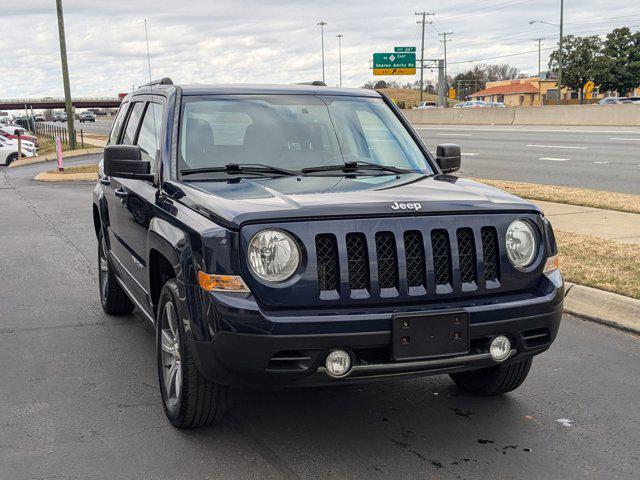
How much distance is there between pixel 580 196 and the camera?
41.5 ft

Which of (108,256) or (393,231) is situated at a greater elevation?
(393,231)

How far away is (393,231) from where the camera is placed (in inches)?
148

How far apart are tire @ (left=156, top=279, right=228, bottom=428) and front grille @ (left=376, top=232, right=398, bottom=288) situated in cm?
99

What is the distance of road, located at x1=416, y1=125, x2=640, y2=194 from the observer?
16.1 metres

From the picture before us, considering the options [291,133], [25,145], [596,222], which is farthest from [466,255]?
[25,145]

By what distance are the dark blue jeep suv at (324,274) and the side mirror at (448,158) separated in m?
0.56

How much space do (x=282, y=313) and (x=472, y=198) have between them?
1.21m

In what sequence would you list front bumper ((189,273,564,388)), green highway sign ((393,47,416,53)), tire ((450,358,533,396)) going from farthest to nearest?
1. green highway sign ((393,47,416,53))
2. tire ((450,358,533,396))
3. front bumper ((189,273,564,388))

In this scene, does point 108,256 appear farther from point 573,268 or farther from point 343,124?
point 573,268

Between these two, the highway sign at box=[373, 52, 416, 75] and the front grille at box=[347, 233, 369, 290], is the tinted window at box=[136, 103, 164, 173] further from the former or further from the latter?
the highway sign at box=[373, 52, 416, 75]

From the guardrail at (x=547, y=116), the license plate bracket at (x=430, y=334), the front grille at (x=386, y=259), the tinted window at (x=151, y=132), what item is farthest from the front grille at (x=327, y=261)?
the guardrail at (x=547, y=116)

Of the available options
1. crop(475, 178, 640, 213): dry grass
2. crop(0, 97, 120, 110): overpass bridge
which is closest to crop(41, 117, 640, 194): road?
crop(475, 178, 640, 213): dry grass

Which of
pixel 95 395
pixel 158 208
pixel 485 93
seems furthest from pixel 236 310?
pixel 485 93

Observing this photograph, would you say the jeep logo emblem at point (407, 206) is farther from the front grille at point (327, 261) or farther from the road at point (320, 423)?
the road at point (320, 423)
